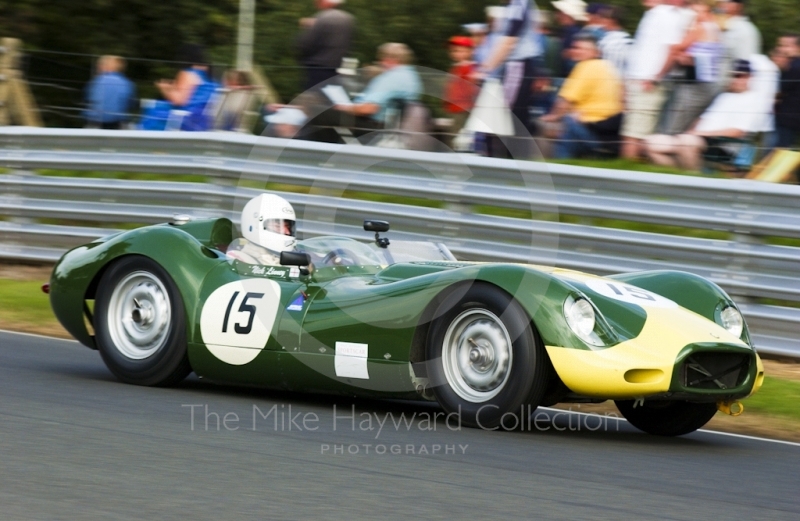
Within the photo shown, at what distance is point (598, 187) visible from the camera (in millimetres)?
8203

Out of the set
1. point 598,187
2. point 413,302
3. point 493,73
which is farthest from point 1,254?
point 413,302

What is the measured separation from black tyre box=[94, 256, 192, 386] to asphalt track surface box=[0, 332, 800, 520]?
19 cm

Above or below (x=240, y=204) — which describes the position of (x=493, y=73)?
above

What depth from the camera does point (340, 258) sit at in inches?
240

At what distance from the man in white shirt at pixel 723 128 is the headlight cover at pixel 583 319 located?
3.65m

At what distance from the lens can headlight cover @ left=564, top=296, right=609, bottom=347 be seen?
5.03 metres

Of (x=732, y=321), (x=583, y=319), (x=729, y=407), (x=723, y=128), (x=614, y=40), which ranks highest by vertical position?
(x=614, y=40)

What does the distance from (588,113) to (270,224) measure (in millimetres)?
3208

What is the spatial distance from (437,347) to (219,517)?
1977mm

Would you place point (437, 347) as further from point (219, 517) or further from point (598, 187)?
point (598, 187)

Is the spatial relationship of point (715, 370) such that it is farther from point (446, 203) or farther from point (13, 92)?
point (13, 92)

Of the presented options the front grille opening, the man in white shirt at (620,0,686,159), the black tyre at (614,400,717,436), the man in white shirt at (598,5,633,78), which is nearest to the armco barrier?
the man in white shirt at (620,0,686,159)

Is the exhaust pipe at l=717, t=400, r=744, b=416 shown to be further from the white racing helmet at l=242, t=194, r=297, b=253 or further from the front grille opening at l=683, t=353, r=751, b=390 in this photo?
the white racing helmet at l=242, t=194, r=297, b=253

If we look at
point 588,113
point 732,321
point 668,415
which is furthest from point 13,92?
point 732,321
